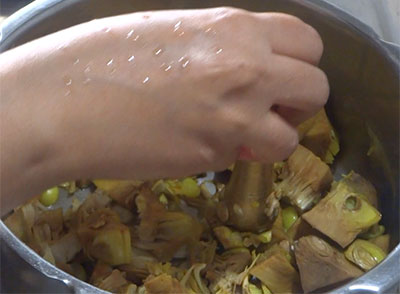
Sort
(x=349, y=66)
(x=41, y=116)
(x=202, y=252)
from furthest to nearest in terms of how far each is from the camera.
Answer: (x=349, y=66) < (x=202, y=252) < (x=41, y=116)

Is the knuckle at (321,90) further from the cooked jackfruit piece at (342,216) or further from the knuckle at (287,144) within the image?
the cooked jackfruit piece at (342,216)

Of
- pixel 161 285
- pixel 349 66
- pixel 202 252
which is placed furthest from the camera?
pixel 349 66

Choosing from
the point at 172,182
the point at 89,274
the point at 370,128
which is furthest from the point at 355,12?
the point at 89,274

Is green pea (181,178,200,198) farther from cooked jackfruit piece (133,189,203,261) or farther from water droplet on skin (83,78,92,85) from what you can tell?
water droplet on skin (83,78,92,85)

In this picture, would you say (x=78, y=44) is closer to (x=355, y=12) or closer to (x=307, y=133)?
(x=307, y=133)

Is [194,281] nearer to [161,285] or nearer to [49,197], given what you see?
[161,285]

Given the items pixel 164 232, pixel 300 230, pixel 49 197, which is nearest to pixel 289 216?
pixel 300 230

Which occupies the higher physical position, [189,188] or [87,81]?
[87,81]

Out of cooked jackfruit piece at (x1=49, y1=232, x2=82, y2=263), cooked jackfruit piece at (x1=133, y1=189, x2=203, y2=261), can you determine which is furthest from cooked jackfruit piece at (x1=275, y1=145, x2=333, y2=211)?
cooked jackfruit piece at (x1=49, y1=232, x2=82, y2=263)
